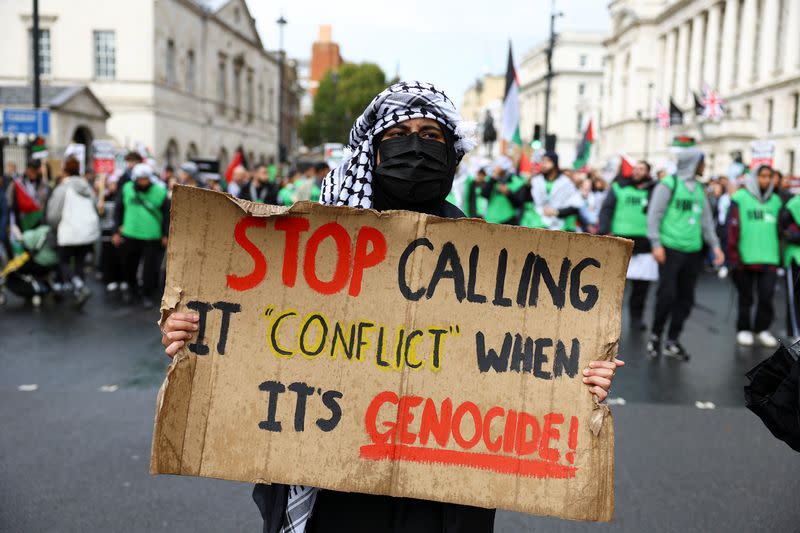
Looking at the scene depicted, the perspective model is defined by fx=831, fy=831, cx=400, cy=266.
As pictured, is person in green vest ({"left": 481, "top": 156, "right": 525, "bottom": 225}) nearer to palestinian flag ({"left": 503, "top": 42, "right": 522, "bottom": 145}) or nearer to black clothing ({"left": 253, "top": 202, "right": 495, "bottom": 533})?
palestinian flag ({"left": 503, "top": 42, "right": 522, "bottom": 145})

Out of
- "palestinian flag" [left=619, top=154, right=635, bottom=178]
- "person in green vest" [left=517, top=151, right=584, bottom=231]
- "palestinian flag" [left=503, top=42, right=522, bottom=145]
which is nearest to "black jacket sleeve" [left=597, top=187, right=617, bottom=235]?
"palestinian flag" [left=619, top=154, right=635, bottom=178]

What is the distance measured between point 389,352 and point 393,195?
532 millimetres

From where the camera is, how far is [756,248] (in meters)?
9.07

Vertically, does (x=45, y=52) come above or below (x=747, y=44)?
below

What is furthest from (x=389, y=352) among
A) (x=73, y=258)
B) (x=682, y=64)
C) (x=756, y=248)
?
(x=682, y=64)

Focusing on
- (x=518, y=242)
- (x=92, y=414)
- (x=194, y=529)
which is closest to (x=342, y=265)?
(x=518, y=242)

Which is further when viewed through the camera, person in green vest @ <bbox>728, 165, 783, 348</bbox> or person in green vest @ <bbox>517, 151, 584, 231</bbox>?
person in green vest @ <bbox>517, 151, 584, 231</bbox>

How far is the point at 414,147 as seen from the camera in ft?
8.01

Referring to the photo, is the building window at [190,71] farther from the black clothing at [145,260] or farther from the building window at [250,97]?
the black clothing at [145,260]

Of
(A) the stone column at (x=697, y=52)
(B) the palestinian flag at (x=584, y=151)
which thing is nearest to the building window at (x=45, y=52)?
(B) the palestinian flag at (x=584, y=151)

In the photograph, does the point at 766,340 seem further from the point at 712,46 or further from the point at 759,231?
the point at 712,46

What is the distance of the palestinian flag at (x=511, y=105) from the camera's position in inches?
492

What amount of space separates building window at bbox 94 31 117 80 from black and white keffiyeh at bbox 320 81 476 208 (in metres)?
42.4

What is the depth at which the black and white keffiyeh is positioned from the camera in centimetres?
249
